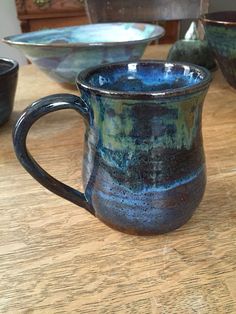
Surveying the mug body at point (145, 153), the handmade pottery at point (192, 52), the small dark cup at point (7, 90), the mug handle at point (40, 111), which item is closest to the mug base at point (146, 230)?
the mug body at point (145, 153)

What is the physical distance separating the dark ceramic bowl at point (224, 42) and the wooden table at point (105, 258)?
281 mm

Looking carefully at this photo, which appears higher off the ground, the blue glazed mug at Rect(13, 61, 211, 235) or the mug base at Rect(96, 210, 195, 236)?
the blue glazed mug at Rect(13, 61, 211, 235)

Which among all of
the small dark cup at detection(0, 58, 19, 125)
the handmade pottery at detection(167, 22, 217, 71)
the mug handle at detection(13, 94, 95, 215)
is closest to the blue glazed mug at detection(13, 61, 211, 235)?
the mug handle at detection(13, 94, 95, 215)

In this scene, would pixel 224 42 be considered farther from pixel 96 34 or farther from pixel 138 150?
pixel 138 150

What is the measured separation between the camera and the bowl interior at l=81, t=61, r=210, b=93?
0.41 m

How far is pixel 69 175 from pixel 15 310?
0.78ft

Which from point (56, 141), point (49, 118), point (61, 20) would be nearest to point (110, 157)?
point (56, 141)

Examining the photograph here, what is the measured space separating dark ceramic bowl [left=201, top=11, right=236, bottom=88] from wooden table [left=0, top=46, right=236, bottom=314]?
0.28m

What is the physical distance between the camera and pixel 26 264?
0.39 m

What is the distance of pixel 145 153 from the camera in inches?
13.6

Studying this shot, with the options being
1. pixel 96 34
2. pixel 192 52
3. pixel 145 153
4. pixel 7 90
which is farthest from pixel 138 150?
pixel 96 34

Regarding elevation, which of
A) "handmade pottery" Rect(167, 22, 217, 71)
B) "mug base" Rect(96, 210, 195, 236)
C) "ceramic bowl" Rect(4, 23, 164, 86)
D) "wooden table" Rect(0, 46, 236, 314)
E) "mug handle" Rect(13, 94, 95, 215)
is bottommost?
"wooden table" Rect(0, 46, 236, 314)

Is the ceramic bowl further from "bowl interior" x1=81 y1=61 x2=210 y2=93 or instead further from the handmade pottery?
"bowl interior" x1=81 y1=61 x2=210 y2=93

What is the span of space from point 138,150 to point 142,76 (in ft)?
0.40
